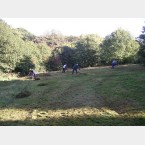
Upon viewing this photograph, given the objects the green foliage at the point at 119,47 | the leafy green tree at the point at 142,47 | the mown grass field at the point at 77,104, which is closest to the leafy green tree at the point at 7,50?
the mown grass field at the point at 77,104

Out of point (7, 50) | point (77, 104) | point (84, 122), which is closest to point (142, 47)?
point (7, 50)

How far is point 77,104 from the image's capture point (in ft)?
66.1

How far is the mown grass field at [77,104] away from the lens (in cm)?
1608

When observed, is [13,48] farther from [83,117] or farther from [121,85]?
[83,117]

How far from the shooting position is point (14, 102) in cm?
2216

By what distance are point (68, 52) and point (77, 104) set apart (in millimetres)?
47912

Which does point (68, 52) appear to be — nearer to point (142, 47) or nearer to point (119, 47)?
point (119, 47)

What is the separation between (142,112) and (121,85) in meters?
9.17

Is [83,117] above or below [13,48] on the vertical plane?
Result: below

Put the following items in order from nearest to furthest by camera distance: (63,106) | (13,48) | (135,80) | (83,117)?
(83,117), (63,106), (135,80), (13,48)

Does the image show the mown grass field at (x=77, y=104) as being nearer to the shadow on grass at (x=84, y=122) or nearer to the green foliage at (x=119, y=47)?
the shadow on grass at (x=84, y=122)

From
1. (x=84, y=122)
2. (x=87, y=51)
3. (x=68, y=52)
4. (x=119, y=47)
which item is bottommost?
(x=84, y=122)

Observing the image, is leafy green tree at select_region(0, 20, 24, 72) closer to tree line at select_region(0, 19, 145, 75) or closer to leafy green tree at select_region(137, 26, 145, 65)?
tree line at select_region(0, 19, 145, 75)

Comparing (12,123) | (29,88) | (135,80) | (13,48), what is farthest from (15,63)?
(12,123)
